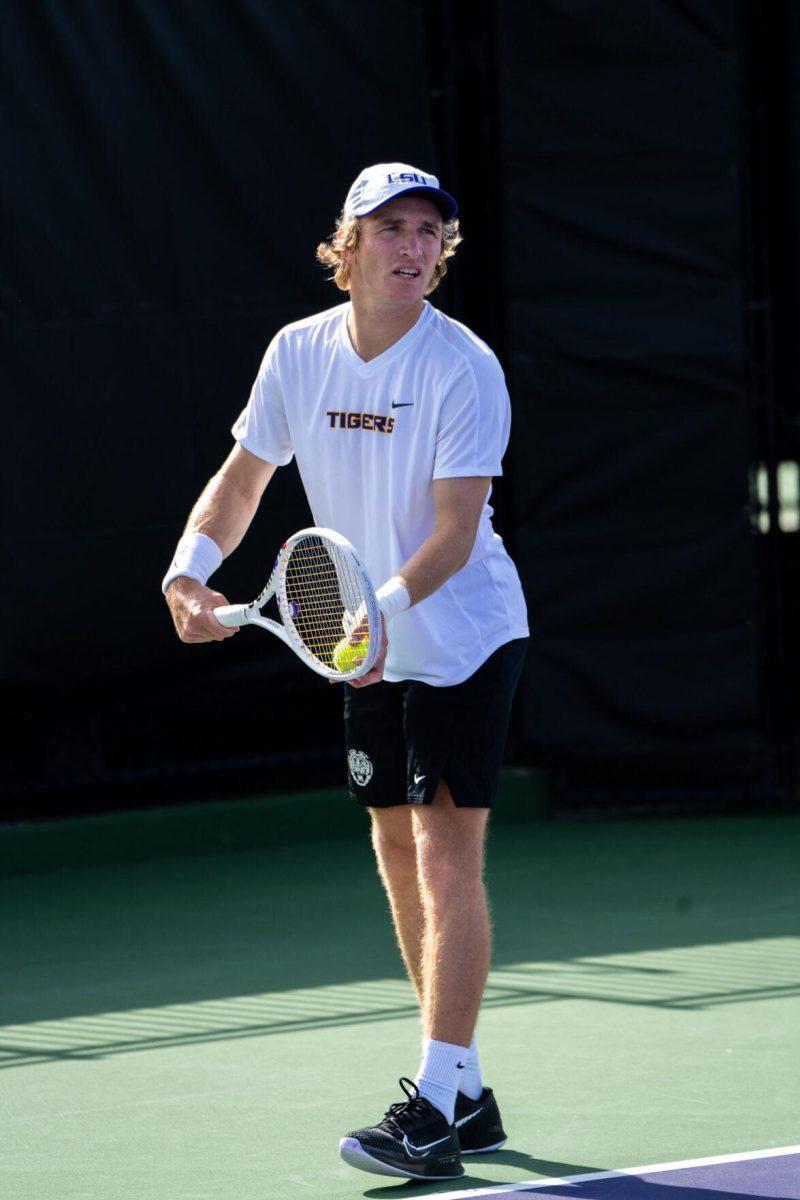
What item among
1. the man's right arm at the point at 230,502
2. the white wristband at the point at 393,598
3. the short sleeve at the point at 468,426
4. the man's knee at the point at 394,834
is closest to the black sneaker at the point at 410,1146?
the man's knee at the point at 394,834

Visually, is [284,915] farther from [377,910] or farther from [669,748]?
[669,748]

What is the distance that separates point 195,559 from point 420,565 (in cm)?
47

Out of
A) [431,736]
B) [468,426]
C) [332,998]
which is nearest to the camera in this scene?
[468,426]

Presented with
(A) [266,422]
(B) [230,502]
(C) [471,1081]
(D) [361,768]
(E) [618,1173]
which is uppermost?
(A) [266,422]

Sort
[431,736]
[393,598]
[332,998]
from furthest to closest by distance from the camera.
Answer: [332,998] → [431,736] → [393,598]

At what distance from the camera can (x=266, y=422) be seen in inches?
160

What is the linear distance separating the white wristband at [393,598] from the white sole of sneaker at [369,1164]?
919 millimetres

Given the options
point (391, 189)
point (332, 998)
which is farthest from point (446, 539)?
point (332, 998)

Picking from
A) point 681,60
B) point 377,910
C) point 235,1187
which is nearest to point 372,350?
point 235,1187

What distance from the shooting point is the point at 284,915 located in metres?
6.26

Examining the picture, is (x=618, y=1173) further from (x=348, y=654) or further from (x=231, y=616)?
(x=231, y=616)

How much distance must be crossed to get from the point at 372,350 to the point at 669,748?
12.9ft

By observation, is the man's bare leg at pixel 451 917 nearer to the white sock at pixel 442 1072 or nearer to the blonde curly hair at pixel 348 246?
the white sock at pixel 442 1072

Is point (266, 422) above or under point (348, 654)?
above
